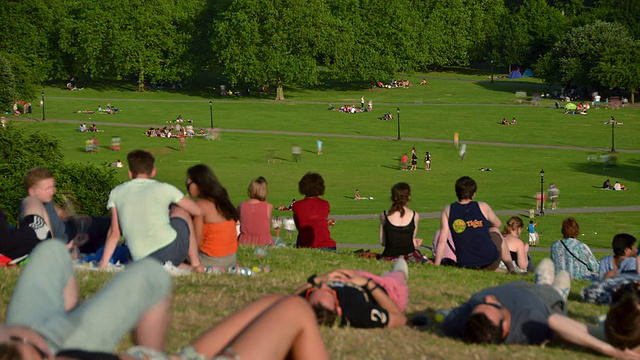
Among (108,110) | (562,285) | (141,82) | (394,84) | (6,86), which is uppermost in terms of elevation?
(141,82)

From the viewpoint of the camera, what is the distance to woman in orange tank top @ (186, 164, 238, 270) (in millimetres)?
10242

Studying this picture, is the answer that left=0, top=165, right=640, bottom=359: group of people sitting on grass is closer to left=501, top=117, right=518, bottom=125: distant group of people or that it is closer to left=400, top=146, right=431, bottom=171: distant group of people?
left=400, top=146, right=431, bottom=171: distant group of people

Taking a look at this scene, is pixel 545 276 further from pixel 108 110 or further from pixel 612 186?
pixel 108 110

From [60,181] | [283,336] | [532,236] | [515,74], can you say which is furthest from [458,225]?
[515,74]

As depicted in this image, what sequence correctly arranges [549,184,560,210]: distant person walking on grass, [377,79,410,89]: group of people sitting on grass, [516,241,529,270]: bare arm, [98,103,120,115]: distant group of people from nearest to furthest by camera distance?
[516,241,529,270]: bare arm
[549,184,560,210]: distant person walking on grass
[98,103,120,115]: distant group of people
[377,79,410,89]: group of people sitting on grass

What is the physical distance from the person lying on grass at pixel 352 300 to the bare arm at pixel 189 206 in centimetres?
255

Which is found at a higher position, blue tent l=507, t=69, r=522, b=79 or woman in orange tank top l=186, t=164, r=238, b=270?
blue tent l=507, t=69, r=522, b=79

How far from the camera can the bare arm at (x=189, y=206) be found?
31.0ft

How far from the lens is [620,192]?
44.2 m

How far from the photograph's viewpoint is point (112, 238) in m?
9.52

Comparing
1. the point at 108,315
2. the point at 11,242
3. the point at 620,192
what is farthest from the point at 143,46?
the point at 108,315

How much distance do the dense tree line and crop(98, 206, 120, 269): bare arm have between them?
73.9m

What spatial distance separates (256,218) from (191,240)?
3879 mm

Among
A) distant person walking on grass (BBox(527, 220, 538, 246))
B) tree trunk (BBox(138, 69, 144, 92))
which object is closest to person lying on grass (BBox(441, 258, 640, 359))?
distant person walking on grass (BBox(527, 220, 538, 246))
